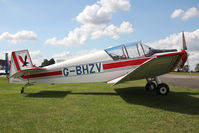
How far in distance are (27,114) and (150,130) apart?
2980mm

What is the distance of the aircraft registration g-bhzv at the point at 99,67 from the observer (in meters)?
6.04

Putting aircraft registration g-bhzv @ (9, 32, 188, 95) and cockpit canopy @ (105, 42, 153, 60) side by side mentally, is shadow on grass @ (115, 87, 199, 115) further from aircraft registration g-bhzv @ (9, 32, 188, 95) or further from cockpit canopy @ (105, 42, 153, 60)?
cockpit canopy @ (105, 42, 153, 60)

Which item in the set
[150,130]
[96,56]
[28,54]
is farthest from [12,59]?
[150,130]

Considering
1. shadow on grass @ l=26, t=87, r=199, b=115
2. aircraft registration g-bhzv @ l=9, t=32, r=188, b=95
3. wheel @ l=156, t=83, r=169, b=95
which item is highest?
aircraft registration g-bhzv @ l=9, t=32, r=188, b=95

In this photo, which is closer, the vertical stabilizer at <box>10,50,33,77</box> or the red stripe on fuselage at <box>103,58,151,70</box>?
the red stripe on fuselage at <box>103,58,151,70</box>

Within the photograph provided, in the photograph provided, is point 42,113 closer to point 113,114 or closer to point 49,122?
point 49,122

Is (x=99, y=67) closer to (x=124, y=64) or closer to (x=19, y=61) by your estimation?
(x=124, y=64)

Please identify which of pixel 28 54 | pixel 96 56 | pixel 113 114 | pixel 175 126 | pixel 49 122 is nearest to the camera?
pixel 175 126

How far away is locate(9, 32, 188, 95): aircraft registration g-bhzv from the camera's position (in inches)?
238

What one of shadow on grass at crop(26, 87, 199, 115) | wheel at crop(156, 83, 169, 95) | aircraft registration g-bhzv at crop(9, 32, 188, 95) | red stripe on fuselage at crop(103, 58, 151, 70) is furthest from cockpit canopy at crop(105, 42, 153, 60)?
shadow on grass at crop(26, 87, 199, 115)

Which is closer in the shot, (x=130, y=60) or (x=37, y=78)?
(x=130, y=60)

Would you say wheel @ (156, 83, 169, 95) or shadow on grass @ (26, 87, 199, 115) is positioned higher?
wheel @ (156, 83, 169, 95)

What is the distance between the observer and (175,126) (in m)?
2.72

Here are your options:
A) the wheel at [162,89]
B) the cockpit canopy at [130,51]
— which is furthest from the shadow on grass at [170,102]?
the cockpit canopy at [130,51]
